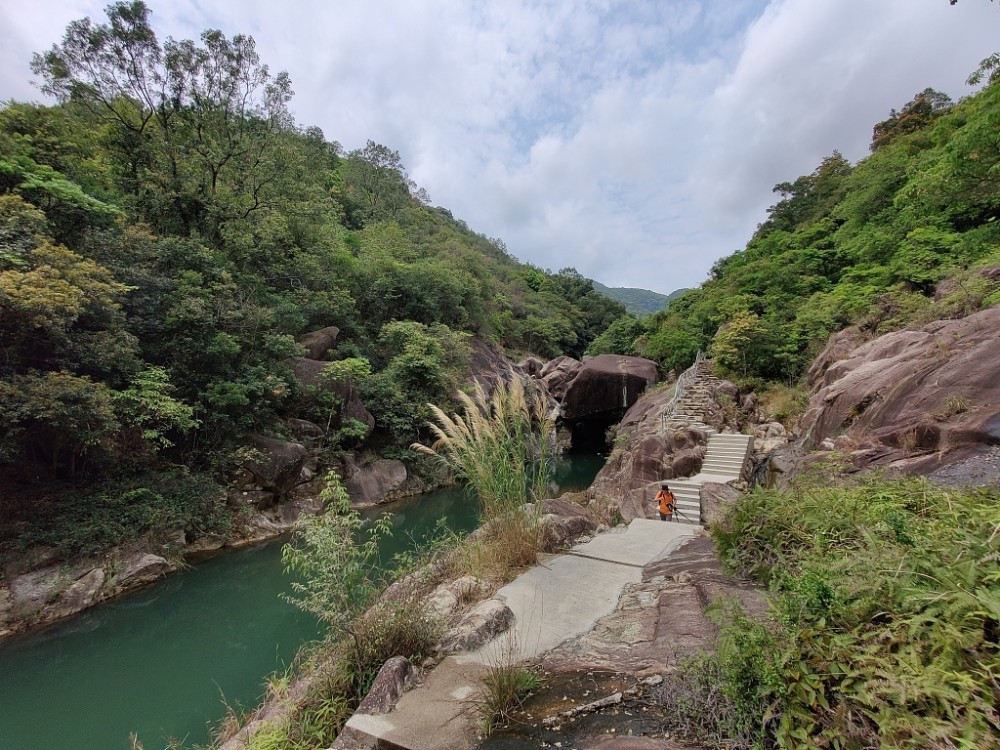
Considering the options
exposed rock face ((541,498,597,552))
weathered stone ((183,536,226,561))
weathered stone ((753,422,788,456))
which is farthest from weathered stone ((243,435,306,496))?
weathered stone ((753,422,788,456))

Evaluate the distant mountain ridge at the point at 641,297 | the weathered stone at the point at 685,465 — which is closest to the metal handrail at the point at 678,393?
the weathered stone at the point at 685,465

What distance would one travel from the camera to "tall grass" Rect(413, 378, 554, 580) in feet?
11.5

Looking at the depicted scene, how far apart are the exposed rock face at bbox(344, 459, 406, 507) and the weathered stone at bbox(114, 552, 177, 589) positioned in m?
4.81

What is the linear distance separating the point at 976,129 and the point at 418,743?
8.14 meters

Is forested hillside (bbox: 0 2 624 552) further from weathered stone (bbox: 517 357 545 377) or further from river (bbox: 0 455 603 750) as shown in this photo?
weathered stone (bbox: 517 357 545 377)

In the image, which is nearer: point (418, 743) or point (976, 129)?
point (418, 743)

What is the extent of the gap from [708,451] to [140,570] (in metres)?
11.2

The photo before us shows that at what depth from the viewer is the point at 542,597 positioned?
313 cm

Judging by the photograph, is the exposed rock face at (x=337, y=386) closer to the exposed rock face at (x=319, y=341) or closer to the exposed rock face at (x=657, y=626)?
the exposed rock face at (x=319, y=341)

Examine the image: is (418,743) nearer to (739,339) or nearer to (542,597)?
(542,597)

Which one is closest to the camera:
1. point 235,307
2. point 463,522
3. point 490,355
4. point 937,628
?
point 937,628

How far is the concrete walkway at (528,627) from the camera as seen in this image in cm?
186

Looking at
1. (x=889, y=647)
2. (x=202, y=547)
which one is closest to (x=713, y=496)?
(x=889, y=647)

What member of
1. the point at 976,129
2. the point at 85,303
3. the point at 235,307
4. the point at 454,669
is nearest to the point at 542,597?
the point at 454,669
